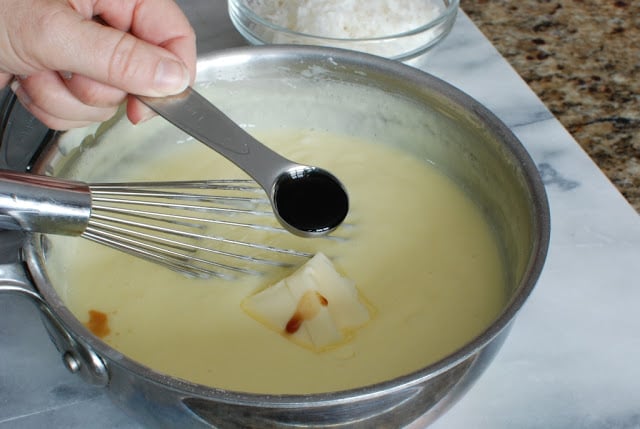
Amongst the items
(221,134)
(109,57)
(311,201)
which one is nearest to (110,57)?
(109,57)

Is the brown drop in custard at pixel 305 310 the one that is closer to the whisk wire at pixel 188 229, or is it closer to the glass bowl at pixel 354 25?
the whisk wire at pixel 188 229

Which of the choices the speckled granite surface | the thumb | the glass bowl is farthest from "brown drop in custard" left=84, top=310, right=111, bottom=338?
the speckled granite surface

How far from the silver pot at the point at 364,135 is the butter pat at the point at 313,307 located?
137mm

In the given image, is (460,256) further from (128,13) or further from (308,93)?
(128,13)

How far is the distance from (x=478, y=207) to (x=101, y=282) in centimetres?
49

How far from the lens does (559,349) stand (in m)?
0.92

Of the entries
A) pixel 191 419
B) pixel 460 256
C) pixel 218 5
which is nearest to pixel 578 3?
pixel 218 5

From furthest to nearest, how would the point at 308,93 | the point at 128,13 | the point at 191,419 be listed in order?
the point at 308,93 → the point at 128,13 → the point at 191,419

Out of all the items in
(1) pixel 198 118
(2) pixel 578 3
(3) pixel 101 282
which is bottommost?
(2) pixel 578 3

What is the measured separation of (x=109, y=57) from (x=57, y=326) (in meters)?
0.27

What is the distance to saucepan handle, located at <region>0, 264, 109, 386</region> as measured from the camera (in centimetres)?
72

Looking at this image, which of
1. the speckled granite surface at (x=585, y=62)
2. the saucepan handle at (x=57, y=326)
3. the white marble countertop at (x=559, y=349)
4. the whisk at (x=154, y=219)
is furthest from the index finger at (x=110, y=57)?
the speckled granite surface at (x=585, y=62)

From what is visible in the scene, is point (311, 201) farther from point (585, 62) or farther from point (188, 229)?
point (585, 62)

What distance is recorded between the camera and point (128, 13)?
960 millimetres
